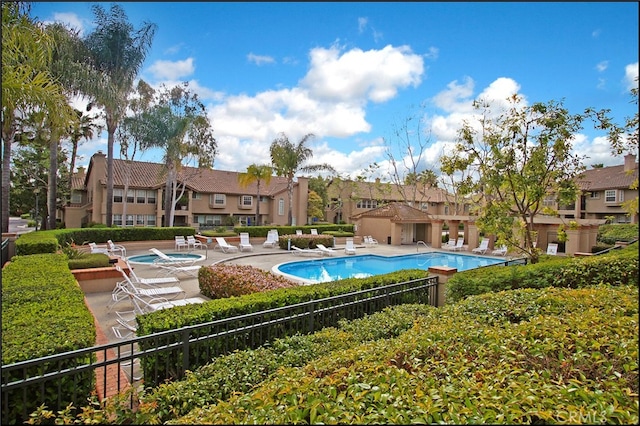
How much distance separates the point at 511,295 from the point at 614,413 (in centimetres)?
366

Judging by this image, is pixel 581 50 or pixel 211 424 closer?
pixel 581 50

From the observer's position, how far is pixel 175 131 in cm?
2884

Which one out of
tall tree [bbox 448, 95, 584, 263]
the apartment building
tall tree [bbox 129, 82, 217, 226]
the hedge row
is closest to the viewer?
the hedge row

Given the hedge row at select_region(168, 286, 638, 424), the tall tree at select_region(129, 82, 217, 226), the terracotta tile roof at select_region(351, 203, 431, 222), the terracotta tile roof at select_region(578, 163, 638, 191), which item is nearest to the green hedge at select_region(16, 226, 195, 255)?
the tall tree at select_region(129, 82, 217, 226)

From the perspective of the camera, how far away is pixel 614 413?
213 centimetres

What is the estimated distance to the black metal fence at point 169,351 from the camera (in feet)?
12.5

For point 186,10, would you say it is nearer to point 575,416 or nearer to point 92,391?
point 575,416

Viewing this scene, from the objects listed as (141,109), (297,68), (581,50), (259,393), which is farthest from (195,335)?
(141,109)

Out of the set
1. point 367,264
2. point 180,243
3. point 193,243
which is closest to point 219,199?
point 193,243

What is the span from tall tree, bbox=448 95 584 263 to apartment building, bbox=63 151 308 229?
2735cm

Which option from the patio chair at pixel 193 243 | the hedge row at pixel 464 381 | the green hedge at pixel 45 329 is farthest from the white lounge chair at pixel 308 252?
the hedge row at pixel 464 381

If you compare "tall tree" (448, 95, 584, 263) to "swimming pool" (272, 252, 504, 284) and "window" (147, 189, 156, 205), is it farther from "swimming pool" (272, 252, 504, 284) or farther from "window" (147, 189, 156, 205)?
"window" (147, 189, 156, 205)

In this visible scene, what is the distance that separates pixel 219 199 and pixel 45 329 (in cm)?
3602

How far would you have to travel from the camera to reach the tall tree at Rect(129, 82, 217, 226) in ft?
92.8
